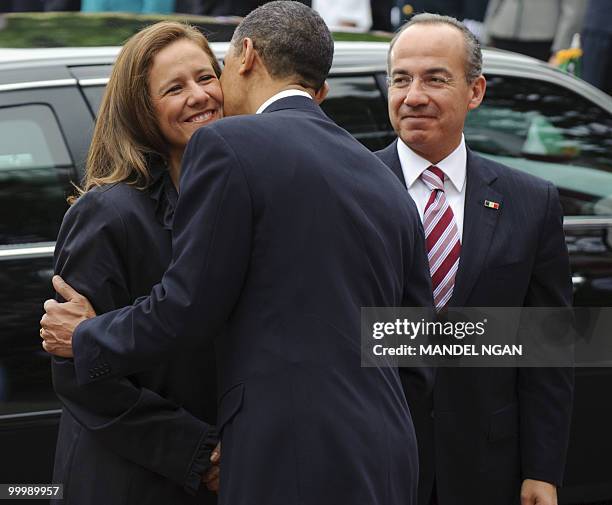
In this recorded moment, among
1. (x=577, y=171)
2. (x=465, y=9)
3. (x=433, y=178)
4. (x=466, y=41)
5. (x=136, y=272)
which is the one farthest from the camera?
(x=465, y=9)

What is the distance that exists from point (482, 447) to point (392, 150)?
0.90 metres

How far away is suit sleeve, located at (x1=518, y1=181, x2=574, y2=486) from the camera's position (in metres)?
3.53

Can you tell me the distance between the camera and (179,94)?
3186 millimetres

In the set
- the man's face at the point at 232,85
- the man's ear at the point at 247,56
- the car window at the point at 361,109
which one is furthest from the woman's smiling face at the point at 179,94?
the car window at the point at 361,109

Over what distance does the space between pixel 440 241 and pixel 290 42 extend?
87 centimetres

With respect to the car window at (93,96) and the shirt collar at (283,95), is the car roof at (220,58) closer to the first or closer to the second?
the car window at (93,96)

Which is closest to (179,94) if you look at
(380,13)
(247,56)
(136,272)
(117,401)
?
(247,56)

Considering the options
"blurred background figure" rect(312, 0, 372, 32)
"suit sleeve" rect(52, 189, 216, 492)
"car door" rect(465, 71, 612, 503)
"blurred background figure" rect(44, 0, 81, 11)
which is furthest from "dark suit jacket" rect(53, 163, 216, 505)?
"blurred background figure" rect(44, 0, 81, 11)

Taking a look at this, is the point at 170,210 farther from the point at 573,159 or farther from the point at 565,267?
the point at 573,159

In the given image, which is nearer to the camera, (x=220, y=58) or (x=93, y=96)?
(x=93, y=96)

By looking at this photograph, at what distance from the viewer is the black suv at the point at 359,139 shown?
401cm

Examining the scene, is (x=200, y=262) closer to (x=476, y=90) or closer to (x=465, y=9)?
(x=476, y=90)

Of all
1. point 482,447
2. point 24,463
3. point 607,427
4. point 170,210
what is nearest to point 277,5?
point 170,210

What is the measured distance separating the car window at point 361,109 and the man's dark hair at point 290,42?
5.21 feet
